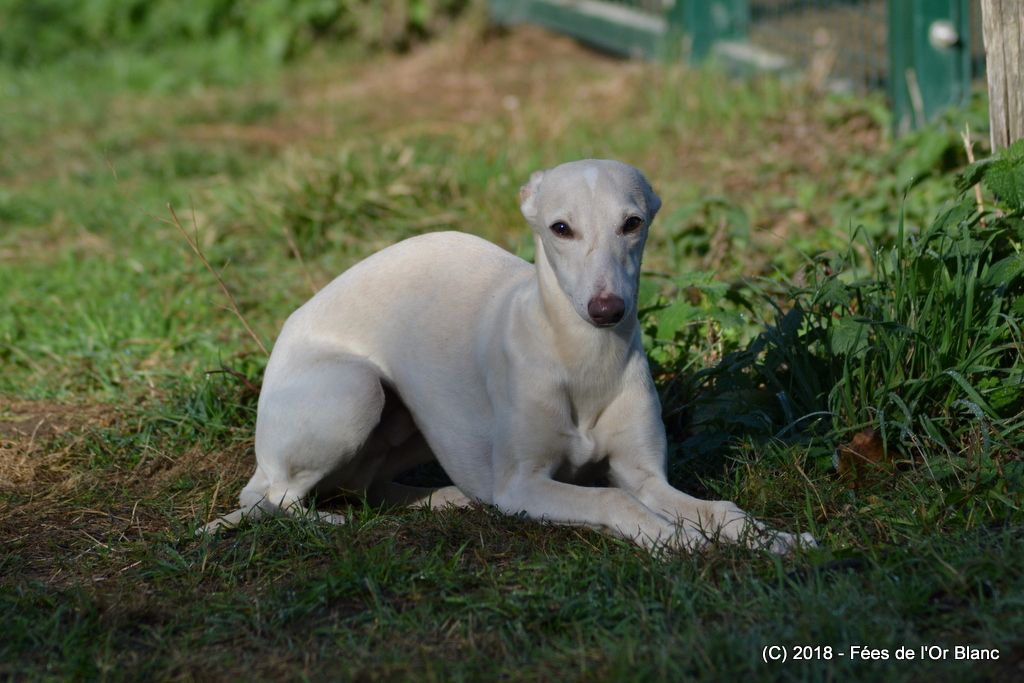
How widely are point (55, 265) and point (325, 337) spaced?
2.82 metres

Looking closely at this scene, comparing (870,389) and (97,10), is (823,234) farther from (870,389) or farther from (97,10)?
(97,10)

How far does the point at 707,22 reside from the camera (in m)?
7.98

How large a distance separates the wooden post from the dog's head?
52.9 inches

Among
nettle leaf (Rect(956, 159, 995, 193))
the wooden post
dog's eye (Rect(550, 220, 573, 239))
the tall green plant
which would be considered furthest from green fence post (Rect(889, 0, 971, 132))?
dog's eye (Rect(550, 220, 573, 239))

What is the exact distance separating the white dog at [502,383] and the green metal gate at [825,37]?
10.9 feet

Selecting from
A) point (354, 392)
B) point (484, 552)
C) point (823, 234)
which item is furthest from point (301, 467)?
point (823, 234)

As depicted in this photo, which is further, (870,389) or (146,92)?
(146,92)

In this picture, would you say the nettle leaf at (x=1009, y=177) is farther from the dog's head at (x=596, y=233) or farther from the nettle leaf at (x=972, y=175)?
the dog's head at (x=596, y=233)

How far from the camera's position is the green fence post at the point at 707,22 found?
7.75 metres

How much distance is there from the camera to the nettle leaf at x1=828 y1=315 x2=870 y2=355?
3482 mm

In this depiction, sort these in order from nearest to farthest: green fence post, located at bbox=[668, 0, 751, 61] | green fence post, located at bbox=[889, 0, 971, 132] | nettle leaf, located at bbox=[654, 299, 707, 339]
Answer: nettle leaf, located at bbox=[654, 299, 707, 339] < green fence post, located at bbox=[889, 0, 971, 132] < green fence post, located at bbox=[668, 0, 751, 61]

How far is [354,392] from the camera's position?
133 inches

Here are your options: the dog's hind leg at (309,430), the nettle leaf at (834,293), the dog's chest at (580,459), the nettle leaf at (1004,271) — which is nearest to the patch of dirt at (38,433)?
the dog's hind leg at (309,430)

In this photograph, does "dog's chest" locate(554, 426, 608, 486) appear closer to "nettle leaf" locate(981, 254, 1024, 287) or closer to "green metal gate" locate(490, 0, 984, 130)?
"nettle leaf" locate(981, 254, 1024, 287)
